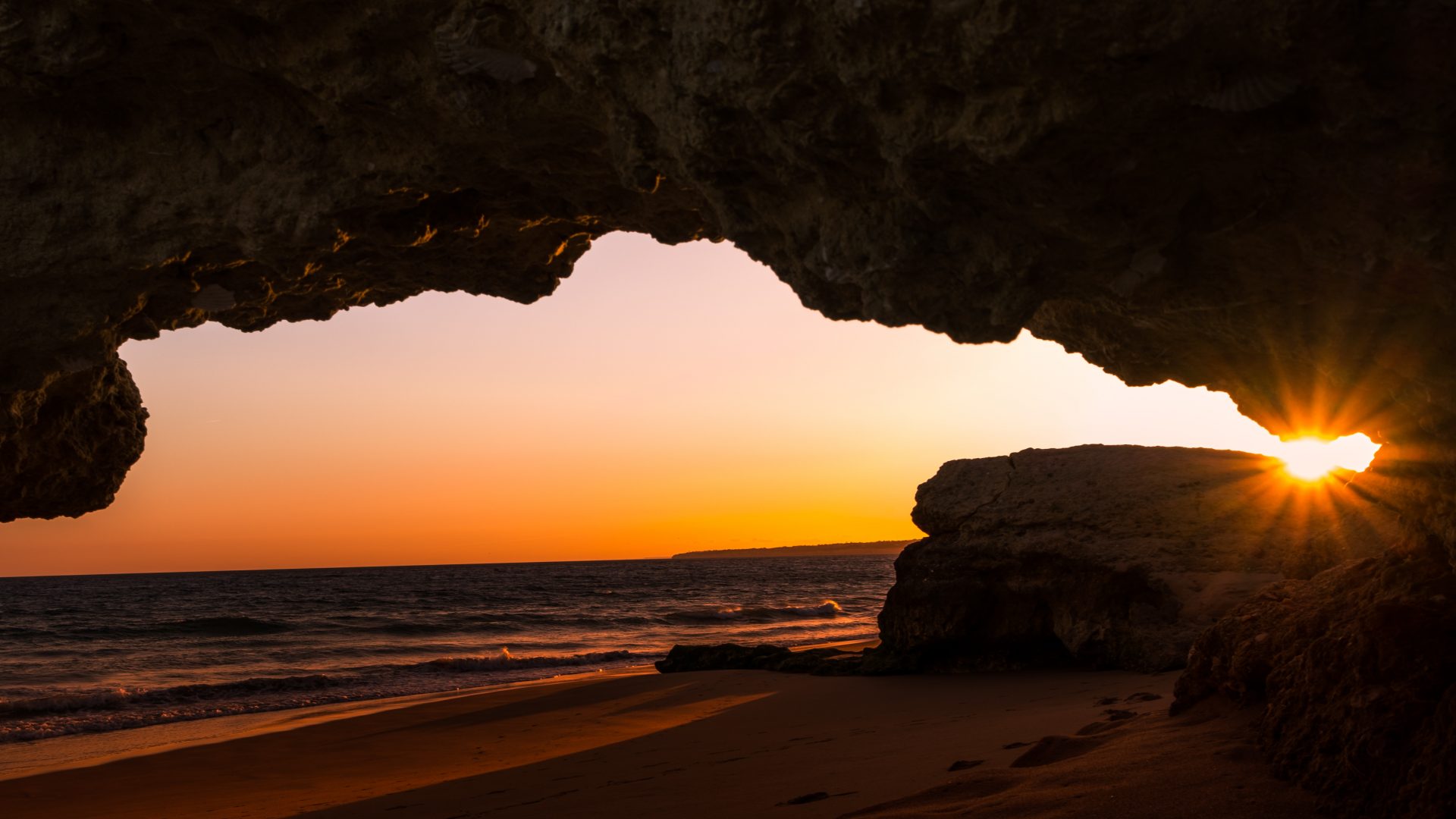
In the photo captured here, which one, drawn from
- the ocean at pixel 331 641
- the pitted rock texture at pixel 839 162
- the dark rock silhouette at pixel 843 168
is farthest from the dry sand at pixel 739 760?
the ocean at pixel 331 641

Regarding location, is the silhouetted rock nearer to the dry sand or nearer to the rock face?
the dry sand

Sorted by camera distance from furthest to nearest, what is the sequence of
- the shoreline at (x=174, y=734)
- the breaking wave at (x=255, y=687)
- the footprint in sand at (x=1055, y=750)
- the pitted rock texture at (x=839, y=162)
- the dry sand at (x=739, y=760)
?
the breaking wave at (x=255, y=687) → the shoreline at (x=174, y=734) → the footprint in sand at (x=1055, y=750) → the dry sand at (x=739, y=760) → the pitted rock texture at (x=839, y=162)

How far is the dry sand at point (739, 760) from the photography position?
3.97 meters

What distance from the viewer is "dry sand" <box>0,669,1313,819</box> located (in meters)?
3.97

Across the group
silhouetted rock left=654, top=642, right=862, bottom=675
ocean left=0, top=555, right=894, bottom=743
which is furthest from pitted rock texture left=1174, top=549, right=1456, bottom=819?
ocean left=0, top=555, right=894, bottom=743

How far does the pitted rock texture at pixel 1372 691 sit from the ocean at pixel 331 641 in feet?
43.0

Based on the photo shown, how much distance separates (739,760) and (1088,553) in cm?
516

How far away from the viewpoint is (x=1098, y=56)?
248cm

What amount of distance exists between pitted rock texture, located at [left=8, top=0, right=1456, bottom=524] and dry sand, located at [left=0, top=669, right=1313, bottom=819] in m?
1.66

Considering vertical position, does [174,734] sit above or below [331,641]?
above

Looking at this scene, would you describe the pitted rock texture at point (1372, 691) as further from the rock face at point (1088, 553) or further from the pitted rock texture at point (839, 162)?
the rock face at point (1088, 553)

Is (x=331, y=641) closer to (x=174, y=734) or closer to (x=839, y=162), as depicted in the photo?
(x=174, y=734)

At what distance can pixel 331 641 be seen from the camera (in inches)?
1002

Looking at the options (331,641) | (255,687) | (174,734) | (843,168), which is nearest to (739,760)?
(843,168)
